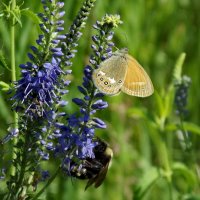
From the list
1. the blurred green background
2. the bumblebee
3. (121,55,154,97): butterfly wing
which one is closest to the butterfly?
(121,55,154,97): butterfly wing

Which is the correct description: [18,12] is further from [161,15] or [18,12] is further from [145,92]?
[161,15]

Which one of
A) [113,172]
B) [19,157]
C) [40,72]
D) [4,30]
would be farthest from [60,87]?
[113,172]

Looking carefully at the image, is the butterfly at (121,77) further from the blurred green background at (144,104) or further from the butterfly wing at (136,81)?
the blurred green background at (144,104)

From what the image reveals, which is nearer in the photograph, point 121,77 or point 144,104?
point 121,77

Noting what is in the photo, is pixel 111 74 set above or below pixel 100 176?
above

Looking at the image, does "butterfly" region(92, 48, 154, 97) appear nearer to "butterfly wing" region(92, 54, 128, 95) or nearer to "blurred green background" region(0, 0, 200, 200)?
"butterfly wing" region(92, 54, 128, 95)

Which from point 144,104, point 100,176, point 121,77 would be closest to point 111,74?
point 121,77

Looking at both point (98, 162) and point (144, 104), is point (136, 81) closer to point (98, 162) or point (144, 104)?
point (98, 162)
